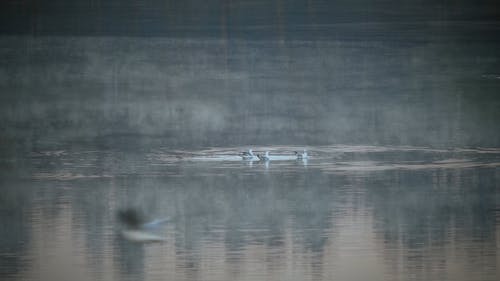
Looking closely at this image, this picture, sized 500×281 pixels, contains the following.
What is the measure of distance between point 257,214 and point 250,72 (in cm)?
65

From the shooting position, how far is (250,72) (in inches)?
115

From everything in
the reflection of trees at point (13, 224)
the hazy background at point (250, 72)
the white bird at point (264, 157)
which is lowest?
the reflection of trees at point (13, 224)

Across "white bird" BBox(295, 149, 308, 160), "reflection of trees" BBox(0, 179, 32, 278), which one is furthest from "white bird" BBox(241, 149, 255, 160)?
"reflection of trees" BBox(0, 179, 32, 278)

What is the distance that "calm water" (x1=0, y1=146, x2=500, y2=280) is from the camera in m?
2.65

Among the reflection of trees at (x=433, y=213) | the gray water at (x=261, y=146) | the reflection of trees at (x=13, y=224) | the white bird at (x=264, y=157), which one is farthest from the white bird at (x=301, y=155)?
the reflection of trees at (x=13, y=224)

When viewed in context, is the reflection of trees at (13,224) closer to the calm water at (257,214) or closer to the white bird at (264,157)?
the calm water at (257,214)

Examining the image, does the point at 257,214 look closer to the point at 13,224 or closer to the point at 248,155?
the point at 248,155

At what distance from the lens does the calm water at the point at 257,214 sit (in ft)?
8.69

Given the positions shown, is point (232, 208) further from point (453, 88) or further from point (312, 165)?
point (453, 88)

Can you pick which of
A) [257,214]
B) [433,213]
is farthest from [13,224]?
[433,213]

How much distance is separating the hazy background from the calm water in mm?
98

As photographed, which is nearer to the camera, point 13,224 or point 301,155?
point 13,224

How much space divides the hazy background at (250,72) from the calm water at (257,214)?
98 millimetres

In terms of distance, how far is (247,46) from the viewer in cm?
295
